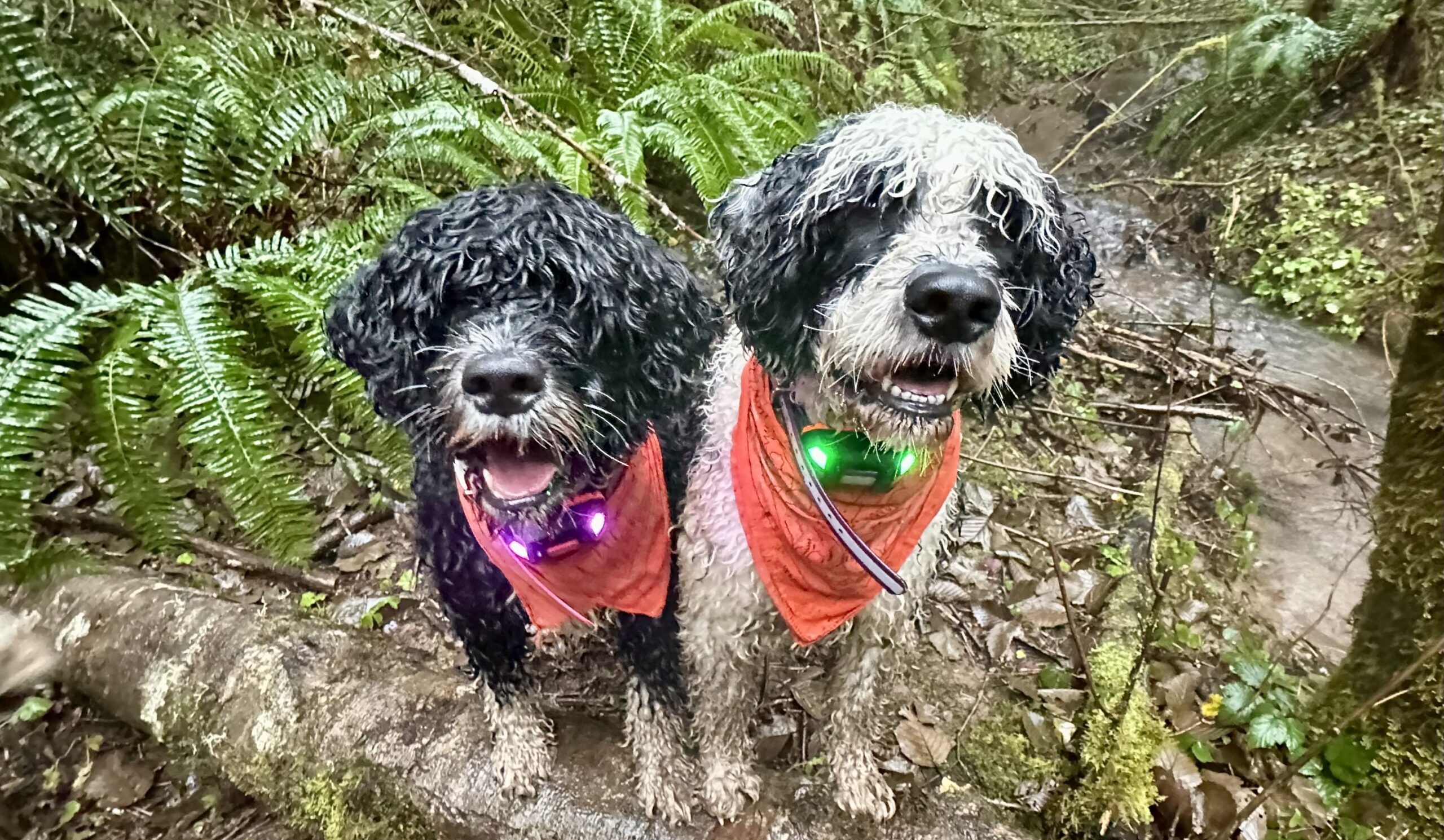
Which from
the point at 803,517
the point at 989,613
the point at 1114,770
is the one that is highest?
the point at 803,517

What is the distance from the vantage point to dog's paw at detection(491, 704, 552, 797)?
2846 mm

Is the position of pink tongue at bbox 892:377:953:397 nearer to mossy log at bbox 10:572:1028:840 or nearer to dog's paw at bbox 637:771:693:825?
mossy log at bbox 10:572:1028:840

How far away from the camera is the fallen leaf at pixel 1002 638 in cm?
412

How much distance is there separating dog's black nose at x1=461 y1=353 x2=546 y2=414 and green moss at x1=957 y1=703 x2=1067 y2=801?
7.51 feet

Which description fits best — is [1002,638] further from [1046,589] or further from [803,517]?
[803,517]

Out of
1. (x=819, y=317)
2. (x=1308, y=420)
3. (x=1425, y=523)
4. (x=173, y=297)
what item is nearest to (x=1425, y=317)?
(x=1425, y=523)

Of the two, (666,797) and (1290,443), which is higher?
(666,797)

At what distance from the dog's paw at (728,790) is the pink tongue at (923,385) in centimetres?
159

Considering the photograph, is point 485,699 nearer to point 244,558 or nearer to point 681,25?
point 244,558

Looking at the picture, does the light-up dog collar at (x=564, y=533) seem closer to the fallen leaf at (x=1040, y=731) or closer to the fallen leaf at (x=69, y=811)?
the fallen leaf at (x=1040, y=731)

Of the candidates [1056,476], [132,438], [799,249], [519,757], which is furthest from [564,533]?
[1056,476]

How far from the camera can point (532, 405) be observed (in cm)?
234

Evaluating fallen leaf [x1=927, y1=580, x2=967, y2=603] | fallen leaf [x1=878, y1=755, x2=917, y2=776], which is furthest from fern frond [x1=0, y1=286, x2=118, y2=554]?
fallen leaf [x1=927, y1=580, x2=967, y2=603]

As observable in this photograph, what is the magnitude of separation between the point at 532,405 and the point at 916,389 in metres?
1.10
